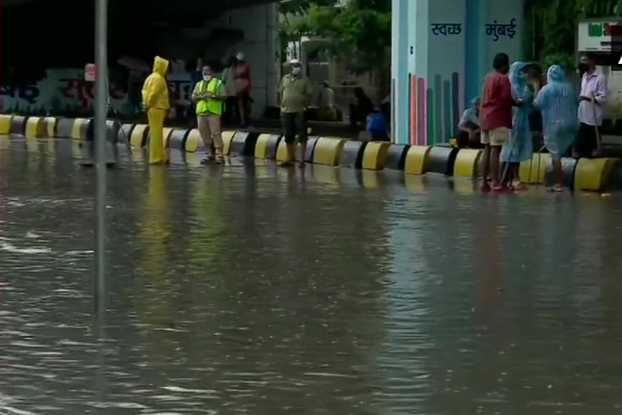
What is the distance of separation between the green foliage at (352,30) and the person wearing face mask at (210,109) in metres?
11.3

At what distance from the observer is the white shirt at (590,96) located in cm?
2052

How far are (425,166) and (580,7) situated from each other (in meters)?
6.74

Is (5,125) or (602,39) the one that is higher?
(602,39)

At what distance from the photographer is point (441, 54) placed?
80.3ft

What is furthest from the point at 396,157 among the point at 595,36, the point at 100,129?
the point at 100,129

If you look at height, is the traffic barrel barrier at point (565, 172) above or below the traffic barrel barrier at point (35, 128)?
below

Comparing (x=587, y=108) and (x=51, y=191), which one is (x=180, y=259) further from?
(x=587, y=108)

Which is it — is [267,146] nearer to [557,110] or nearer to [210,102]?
[210,102]

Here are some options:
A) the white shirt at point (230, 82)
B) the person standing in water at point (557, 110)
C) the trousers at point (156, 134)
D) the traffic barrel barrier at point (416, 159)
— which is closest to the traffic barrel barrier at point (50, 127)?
the white shirt at point (230, 82)

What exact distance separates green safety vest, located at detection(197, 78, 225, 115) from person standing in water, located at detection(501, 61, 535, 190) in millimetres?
5420

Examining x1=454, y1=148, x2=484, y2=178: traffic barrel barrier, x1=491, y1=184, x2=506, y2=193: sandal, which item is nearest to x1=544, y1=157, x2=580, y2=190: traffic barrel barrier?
x1=491, y1=184, x2=506, y2=193: sandal

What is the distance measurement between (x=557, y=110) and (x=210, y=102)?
626 centimetres

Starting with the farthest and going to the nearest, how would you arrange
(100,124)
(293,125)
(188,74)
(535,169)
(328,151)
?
(188,74) < (328,151) < (293,125) < (535,169) < (100,124)

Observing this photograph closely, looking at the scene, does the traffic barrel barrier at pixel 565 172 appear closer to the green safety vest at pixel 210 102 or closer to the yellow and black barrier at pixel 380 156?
the yellow and black barrier at pixel 380 156
